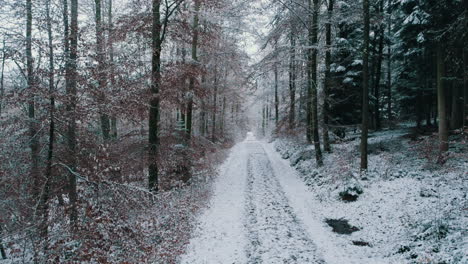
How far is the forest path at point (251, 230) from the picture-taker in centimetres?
639

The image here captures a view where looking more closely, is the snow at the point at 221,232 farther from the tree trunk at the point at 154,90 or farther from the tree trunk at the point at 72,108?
the tree trunk at the point at 72,108

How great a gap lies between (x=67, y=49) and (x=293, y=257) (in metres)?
7.85

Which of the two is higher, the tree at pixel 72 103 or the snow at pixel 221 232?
the tree at pixel 72 103

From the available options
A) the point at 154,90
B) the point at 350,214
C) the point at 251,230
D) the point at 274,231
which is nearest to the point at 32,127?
the point at 154,90

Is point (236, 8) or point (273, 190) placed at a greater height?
point (236, 8)

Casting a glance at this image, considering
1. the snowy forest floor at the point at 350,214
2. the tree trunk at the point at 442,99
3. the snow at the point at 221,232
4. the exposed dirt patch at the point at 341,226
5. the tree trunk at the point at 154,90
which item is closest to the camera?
the snowy forest floor at the point at 350,214

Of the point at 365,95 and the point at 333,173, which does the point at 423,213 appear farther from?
the point at 365,95

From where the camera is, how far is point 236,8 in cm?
1317

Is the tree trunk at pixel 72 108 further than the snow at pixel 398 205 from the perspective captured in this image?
Yes

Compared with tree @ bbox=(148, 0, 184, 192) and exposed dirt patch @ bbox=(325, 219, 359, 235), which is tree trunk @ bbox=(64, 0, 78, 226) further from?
exposed dirt patch @ bbox=(325, 219, 359, 235)

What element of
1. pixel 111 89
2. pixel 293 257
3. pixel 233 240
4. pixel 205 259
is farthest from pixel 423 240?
pixel 111 89

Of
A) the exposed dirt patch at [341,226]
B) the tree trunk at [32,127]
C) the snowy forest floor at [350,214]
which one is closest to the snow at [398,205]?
the snowy forest floor at [350,214]

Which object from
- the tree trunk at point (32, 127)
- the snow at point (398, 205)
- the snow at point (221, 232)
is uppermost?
the tree trunk at point (32, 127)

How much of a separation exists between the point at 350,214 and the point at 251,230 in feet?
11.4
